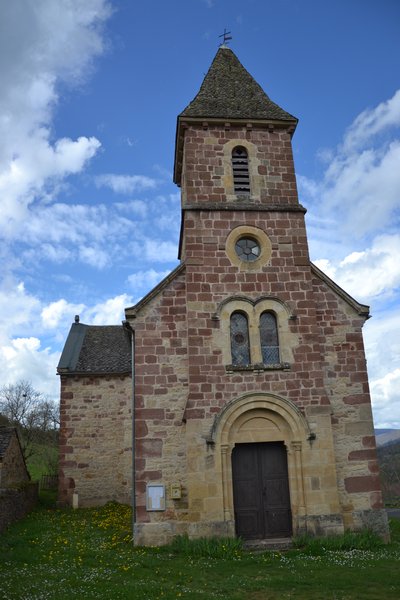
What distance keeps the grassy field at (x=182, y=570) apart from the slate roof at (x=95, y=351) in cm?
878

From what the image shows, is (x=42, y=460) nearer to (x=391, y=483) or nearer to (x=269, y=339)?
(x=391, y=483)

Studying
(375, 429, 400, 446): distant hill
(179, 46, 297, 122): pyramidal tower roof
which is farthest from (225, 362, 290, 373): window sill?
(375, 429, 400, 446): distant hill

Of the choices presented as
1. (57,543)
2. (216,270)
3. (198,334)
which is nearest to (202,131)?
(216,270)

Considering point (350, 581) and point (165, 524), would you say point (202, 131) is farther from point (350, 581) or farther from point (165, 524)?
point (350, 581)

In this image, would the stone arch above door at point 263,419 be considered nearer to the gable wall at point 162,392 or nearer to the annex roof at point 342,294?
the gable wall at point 162,392

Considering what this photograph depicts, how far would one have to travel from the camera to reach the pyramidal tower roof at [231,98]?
1574cm

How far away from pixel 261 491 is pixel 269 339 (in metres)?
3.90

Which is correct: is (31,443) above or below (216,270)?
below

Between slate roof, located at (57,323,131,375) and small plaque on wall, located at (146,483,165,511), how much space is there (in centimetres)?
873

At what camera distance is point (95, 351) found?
78.5ft

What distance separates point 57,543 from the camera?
12.8 meters

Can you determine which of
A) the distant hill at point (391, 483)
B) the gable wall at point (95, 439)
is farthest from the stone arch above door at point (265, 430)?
the distant hill at point (391, 483)

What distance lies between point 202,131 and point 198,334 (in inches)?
245

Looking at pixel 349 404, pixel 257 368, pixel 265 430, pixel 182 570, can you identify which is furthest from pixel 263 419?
pixel 182 570
